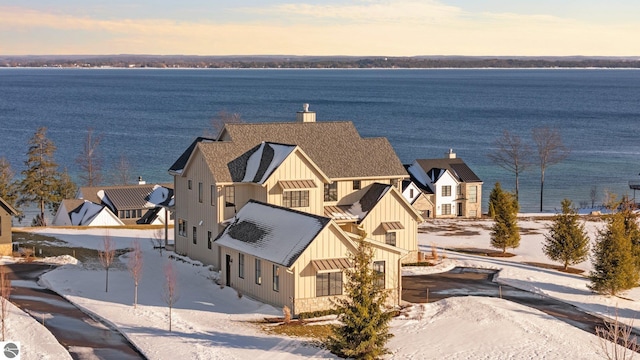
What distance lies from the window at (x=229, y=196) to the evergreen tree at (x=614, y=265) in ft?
64.4

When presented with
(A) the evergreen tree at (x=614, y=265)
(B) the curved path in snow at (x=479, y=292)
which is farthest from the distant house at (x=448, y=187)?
(A) the evergreen tree at (x=614, y=265)

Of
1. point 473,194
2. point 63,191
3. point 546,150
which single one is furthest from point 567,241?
point 63,191

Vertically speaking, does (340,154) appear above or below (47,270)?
above

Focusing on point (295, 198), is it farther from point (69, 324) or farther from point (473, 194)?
point (473, 194)

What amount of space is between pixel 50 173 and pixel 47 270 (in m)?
44.3

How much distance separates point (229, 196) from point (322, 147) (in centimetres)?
695

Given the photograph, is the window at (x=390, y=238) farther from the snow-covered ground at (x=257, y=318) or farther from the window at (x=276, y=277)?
the window at (x=276, y=277)

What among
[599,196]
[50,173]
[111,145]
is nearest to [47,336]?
[50,173]

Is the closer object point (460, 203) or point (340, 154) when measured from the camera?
point (340, 154)

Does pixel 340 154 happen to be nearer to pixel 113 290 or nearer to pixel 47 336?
pixel 113 290

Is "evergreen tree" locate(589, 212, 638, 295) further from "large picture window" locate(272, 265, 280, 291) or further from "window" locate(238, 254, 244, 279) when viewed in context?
"window" locate(238, 254, 244, 279)

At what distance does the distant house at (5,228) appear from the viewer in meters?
50.6

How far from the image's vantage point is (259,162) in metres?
49.6

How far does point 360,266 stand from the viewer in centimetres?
3422
